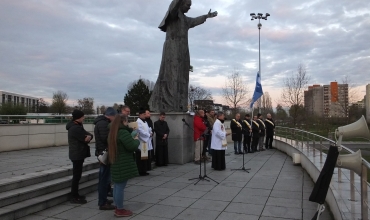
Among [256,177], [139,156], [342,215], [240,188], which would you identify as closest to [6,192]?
[139,156]

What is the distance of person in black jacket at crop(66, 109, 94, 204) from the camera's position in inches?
244

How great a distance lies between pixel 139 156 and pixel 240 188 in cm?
322

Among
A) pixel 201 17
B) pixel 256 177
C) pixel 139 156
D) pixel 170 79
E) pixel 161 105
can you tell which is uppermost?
pixel 201 17

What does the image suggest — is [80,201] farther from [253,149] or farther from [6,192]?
[253,149]

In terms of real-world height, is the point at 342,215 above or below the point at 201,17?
below

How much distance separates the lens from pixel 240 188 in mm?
7590

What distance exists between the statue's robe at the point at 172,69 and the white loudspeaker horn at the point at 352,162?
8249 mm

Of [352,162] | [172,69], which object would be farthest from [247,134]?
[352,162]

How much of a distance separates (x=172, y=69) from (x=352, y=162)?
8.67 meters

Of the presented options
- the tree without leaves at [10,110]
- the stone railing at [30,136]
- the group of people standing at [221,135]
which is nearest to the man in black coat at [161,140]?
the group of people standing at [221,135]

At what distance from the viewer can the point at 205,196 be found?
22.5 ft

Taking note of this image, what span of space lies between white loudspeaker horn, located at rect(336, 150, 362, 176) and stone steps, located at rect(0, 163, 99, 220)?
5.27 meters

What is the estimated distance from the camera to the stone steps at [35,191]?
5.44 metres

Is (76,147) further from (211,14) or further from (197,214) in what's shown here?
(211,14)
